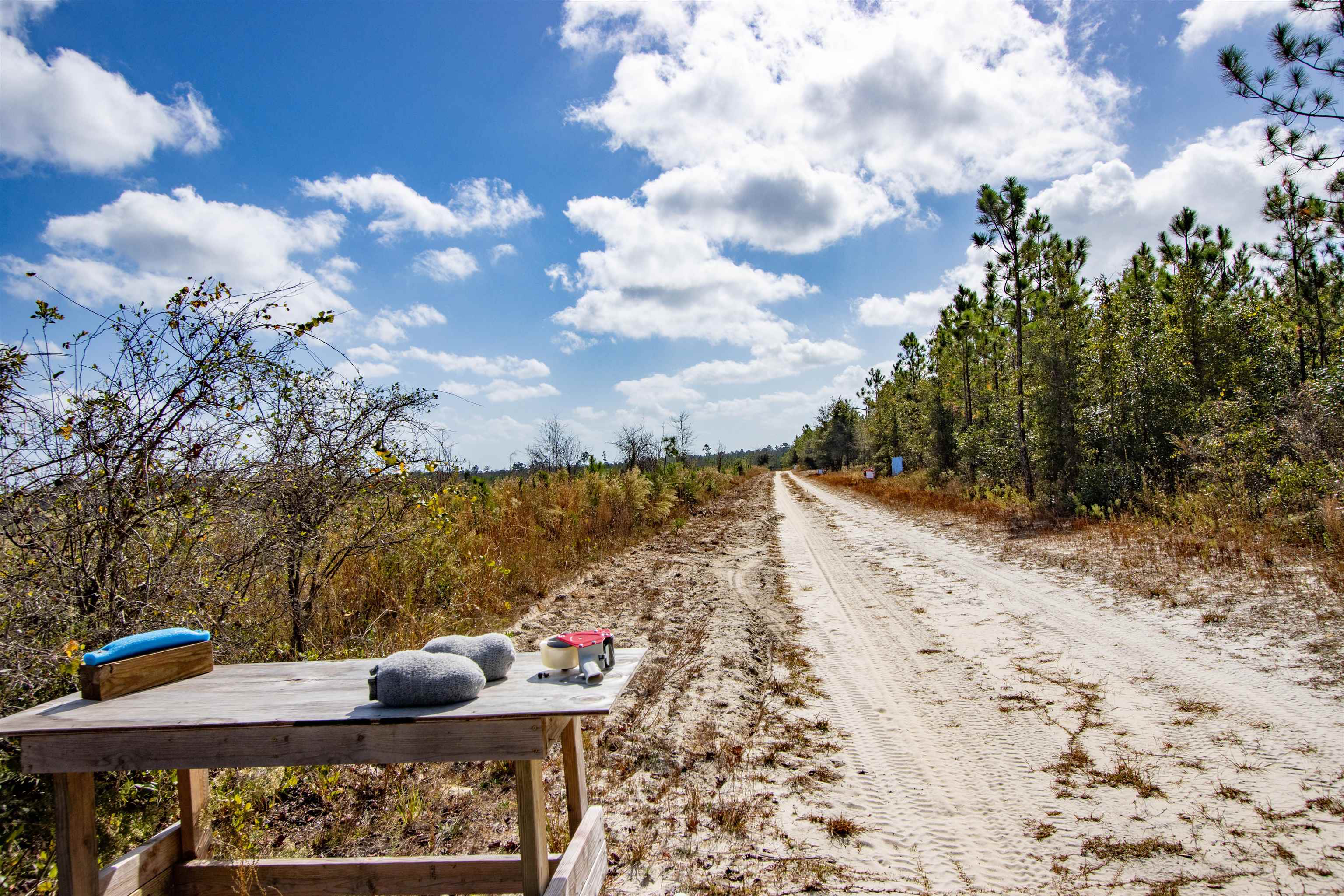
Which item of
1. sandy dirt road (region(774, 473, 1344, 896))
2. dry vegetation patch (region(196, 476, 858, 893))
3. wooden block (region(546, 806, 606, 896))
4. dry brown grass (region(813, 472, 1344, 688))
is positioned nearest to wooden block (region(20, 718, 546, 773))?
wooden block (region(546, 806, 606, 896))

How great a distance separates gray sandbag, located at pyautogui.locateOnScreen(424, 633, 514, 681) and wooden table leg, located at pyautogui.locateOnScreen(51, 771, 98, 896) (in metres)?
1.23

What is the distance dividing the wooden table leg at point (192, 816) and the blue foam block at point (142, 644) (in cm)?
56

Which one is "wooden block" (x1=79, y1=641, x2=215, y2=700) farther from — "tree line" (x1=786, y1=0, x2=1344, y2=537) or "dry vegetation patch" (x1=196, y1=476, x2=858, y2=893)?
"tree line" (x1=786, y1=0, x2=1344, y2=537)

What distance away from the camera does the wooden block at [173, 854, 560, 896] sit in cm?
273

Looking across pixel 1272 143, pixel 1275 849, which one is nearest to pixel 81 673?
pixel 1275 849

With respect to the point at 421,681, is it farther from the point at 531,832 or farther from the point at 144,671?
the point at 144,671

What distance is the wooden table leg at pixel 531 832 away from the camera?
2.40 metres

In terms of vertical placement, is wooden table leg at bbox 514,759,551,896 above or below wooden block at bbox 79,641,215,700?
below

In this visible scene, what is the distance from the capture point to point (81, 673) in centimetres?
251

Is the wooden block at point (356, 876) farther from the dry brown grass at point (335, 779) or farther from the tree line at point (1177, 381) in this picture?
the tree line at point (1177, 381)

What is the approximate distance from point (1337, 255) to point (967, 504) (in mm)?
13691

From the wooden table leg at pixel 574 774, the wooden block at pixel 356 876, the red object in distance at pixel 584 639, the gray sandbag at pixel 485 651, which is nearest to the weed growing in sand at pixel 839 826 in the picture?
the wooden table leg at pixel 574 774

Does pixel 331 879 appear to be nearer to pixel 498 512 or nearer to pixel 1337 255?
pixel 498 512

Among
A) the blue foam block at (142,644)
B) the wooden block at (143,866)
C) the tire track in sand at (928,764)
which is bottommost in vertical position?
the tire track in sand at (928,764)
